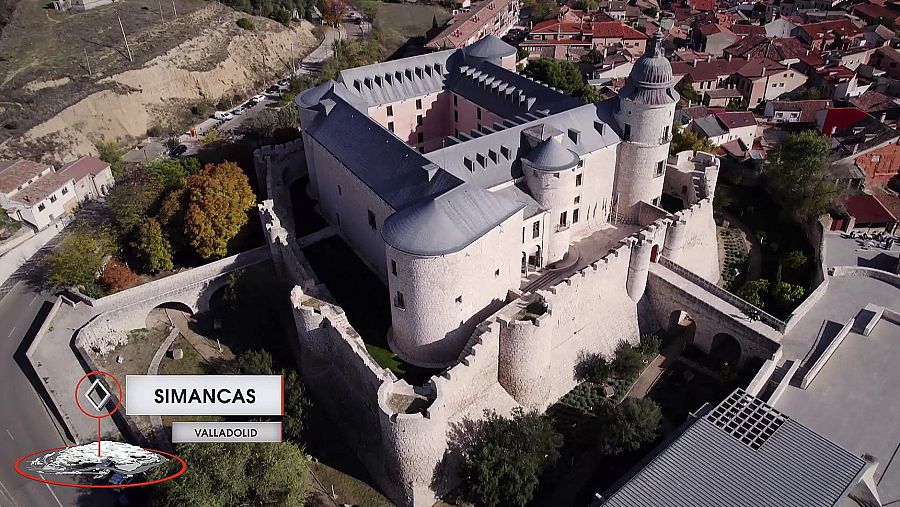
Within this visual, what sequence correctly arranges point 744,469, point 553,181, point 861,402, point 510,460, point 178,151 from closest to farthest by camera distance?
point 744,469 < point 510,460 < point 861,402 < point 553,181 < point 178,151

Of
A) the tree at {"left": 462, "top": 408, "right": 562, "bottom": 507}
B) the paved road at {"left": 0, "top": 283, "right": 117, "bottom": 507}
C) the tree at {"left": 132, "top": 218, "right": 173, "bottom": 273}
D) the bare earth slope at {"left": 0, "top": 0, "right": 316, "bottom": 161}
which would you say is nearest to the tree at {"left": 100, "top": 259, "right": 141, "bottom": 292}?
the tree at {"left": 132, "top": 218, "right": 173, "bottom": 273}

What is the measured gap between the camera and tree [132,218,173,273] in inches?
1807

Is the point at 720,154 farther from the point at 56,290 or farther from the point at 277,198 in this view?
the point at 56,290

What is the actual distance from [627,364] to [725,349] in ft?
25.2

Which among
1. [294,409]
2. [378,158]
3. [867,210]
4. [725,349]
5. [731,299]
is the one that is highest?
[378,158]

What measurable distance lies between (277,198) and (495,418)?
26781 mm

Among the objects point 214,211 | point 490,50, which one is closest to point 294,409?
point 214,211

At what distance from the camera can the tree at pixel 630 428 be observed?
109ft

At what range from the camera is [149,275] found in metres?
47.7

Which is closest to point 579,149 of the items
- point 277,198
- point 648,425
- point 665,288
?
point 665,288

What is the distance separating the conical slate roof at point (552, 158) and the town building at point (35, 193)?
40.6m

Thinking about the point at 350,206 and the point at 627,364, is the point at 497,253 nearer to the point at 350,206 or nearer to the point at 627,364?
the point at 627,364

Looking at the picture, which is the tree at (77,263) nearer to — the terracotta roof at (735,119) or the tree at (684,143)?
the tree at (684,143)

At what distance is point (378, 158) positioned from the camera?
40969 mm
